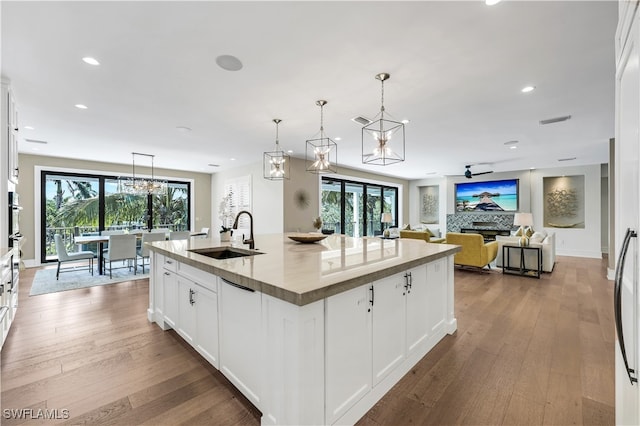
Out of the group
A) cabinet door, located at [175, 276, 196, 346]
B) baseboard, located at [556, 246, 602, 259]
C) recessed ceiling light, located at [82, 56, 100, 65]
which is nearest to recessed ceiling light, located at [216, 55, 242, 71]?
recessed ceiling light, located at [82, 56, 100, 65]

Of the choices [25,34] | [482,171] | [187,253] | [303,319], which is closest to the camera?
[303,319]

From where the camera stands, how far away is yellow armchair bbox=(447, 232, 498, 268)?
5340 mm

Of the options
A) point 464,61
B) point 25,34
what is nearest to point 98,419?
point 25,34

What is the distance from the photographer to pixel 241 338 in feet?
5.84

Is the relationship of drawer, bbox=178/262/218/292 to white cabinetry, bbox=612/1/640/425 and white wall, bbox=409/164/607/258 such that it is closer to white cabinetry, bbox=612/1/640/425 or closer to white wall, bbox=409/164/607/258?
white cabinetry, bbox=612/1/640/425

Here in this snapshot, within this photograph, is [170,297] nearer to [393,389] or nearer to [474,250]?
[393,389]

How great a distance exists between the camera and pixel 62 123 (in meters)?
4.06

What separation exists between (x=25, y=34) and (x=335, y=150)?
15.0 feet

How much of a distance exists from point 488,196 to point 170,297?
32.1ft

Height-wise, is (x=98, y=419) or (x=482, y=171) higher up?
(x=482, y=171)

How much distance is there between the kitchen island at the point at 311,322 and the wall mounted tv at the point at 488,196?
802 centimetres

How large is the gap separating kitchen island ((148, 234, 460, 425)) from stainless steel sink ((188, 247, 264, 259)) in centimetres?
2

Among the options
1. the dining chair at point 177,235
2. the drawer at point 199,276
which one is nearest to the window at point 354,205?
the dining chair at point 177,235

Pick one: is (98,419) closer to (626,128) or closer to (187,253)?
(187,253)
